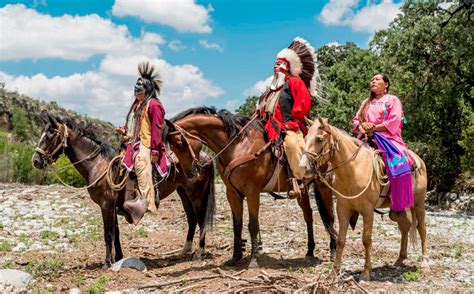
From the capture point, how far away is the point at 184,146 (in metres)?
6.61

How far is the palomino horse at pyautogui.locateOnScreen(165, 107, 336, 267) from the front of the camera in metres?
6.58

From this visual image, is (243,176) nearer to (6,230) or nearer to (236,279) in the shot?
(236,279)

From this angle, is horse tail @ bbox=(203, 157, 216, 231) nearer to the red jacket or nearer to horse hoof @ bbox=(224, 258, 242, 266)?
horse hoof @ bbox=(224, 258, 242, 266)

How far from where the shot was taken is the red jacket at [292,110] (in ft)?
22.1

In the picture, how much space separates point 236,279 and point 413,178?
2.99 metres

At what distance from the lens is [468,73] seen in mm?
17656

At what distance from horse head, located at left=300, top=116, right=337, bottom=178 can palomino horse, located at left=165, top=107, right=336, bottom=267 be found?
119 cm

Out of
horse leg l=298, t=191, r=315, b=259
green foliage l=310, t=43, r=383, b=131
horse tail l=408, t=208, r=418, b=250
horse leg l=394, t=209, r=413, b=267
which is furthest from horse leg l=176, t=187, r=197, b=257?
green foliage l=310, t=43, r=383, b=131

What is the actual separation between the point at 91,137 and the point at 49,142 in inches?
26.3

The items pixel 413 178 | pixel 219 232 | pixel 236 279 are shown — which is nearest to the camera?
pixel 236 279

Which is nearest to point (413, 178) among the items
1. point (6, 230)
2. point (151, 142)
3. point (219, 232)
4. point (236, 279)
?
point (236, 279)

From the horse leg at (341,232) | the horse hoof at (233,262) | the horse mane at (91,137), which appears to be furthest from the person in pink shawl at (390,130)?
the horse mane at (91,137)

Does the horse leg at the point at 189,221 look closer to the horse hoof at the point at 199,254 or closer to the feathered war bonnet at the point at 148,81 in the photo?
the horse hoof at the point at 199,254

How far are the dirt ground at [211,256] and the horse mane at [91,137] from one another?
179cm
